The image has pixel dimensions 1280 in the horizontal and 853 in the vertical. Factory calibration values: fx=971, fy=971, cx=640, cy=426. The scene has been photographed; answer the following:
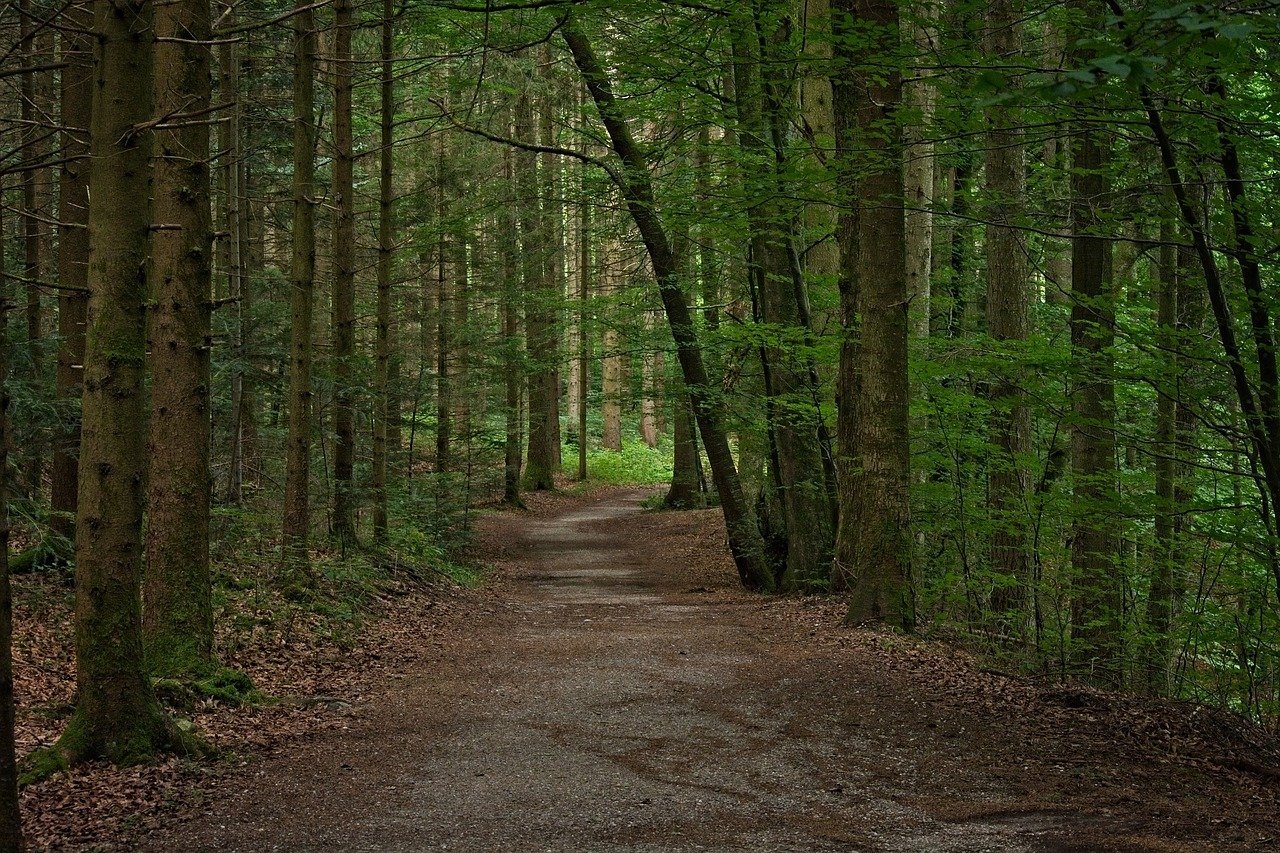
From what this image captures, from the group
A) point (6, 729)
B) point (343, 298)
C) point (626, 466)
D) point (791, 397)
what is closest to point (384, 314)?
point (343, 298)

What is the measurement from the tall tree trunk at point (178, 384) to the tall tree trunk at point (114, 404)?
165cm

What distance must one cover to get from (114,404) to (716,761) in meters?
3.93

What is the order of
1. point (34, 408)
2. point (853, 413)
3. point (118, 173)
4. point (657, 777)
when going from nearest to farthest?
1. point (118, 173)
2. point (657, 777)
3. point (34, 408)
4. point (853, 413)

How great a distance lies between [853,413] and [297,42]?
25.8 ft

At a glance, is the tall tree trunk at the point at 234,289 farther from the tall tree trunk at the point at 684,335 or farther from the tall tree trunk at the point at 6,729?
the tall tree trunk at the point at 6,729

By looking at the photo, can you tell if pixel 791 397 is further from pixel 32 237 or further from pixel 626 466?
pixel 626 466

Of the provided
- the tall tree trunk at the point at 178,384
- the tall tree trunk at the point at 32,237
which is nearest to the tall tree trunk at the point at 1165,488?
the tall tree trunk at the point at 178,384

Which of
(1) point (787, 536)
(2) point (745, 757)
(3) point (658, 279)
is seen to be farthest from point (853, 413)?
(2) point (745, 757)

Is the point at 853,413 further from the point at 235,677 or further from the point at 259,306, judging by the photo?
the point at 259,306

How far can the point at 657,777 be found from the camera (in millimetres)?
5512

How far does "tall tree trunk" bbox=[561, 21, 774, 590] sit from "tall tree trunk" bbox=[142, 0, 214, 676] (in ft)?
27.5

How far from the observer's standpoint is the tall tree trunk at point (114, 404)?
4.96 m

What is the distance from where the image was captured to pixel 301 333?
418 inches

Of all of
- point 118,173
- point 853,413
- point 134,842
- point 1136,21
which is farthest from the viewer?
point 853,413
